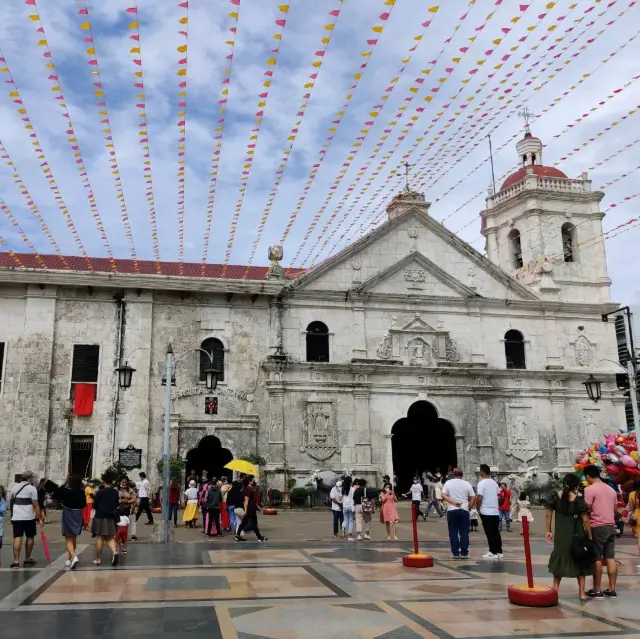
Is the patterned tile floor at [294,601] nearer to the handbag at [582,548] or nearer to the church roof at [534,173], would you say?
the handbag at [582,548]

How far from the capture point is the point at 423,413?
109ft

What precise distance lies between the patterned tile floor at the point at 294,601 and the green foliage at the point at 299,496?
45.5ft

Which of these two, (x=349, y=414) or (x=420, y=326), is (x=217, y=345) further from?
(x=420, y=326)

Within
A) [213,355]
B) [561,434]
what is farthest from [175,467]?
[561,434]

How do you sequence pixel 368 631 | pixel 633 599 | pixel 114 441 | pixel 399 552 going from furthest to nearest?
pixel 114 441, pixel 399 552, pixel 633 599, pixel 368 631

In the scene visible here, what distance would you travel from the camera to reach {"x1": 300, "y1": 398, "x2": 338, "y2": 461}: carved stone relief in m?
29.0

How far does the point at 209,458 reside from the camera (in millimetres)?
29938

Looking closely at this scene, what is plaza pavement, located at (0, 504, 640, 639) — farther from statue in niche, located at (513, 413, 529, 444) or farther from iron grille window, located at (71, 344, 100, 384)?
statue in niche, located at (513, 413, 529, 444)

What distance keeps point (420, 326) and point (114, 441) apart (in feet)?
48.4

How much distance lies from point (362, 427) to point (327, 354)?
3713mm

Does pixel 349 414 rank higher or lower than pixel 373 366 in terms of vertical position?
lower

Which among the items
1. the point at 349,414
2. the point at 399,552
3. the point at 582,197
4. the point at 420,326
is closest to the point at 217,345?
the point at 349,414

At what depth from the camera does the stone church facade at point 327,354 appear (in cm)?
2788

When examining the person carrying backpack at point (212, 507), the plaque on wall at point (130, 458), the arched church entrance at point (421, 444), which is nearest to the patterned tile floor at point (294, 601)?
the person carrying backpack at point (212, 507)
